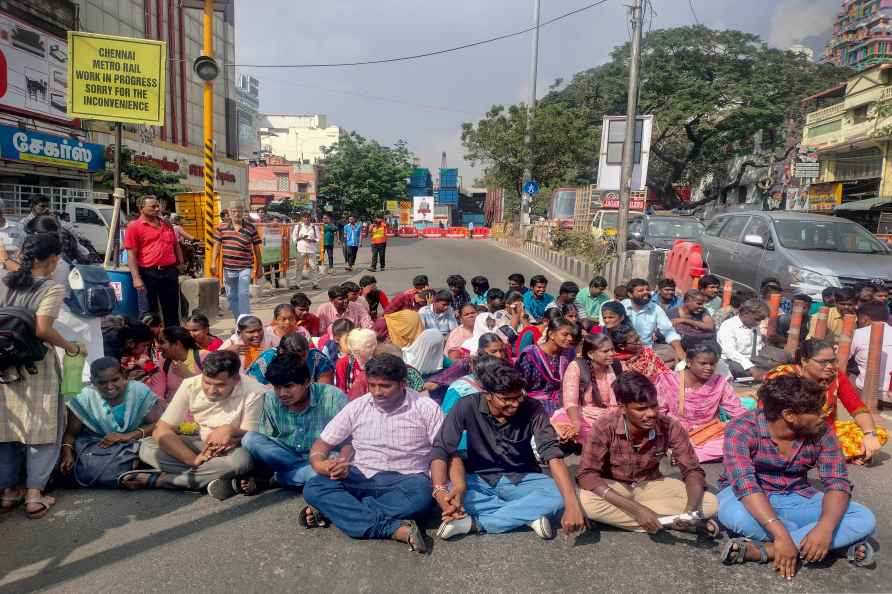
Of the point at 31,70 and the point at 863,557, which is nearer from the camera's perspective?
the point at 863,557

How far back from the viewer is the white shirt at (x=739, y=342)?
6.95 metres

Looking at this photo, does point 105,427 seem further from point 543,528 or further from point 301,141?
point 301,141

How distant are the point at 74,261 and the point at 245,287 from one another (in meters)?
2.36

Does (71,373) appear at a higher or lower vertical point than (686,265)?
lower

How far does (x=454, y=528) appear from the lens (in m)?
3.58

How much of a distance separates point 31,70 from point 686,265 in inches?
732

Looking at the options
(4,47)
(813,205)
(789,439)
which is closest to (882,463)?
(789,439)

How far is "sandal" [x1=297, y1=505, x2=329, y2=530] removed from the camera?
3773 mm

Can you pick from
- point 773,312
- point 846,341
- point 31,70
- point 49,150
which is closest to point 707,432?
point 846,341

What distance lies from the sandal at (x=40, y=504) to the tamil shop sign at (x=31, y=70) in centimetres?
1672

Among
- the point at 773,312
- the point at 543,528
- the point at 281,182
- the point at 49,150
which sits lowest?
the point at 543,528

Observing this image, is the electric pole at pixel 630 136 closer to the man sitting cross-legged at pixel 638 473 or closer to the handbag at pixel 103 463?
the man sitting cross-legged at pixel 638 473

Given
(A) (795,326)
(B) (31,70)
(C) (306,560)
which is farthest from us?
(B) (31,70)

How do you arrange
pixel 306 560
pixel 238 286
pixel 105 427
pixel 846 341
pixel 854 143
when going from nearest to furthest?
pixel 306 560 → pixel 105 427 → pixel 846 341 → pixel 238 286 → pixel 854 143
